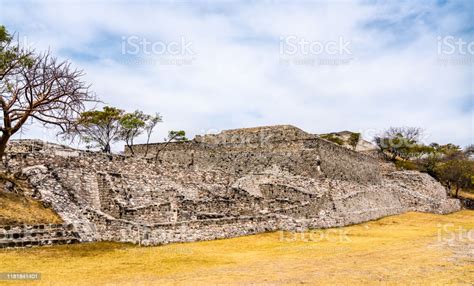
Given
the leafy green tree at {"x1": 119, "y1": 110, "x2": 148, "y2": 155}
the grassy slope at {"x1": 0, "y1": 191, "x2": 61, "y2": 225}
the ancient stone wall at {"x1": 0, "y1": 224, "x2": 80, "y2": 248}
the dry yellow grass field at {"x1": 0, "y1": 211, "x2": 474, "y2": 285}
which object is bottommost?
the dry yellow grass field at {"x1": 0, "y1": 211, "x2": 474, "y2": 285}

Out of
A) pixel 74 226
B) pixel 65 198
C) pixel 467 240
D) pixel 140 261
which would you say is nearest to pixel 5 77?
pixel 65 198

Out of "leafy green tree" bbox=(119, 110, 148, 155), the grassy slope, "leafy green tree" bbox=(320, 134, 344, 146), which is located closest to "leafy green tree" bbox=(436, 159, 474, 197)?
"leafy green tree" bbox=(320, 134, 344, 146)

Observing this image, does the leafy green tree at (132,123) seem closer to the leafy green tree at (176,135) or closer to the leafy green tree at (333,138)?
the leafy green tree at (176,135)

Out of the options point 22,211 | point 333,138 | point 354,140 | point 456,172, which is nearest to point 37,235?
point 22,211

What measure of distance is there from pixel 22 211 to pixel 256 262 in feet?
26.0

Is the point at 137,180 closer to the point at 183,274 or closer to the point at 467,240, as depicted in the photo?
the point at 183,274

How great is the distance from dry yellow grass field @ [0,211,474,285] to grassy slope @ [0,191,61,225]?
1647mm

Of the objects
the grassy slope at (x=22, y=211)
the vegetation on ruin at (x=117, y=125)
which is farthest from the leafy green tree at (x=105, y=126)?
the grassy slope at (x=22, y=211)

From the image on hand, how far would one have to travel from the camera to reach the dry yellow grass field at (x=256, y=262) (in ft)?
33.6

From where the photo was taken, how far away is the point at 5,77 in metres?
17.1

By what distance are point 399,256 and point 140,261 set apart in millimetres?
7493

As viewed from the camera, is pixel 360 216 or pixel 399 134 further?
pixel 399 134

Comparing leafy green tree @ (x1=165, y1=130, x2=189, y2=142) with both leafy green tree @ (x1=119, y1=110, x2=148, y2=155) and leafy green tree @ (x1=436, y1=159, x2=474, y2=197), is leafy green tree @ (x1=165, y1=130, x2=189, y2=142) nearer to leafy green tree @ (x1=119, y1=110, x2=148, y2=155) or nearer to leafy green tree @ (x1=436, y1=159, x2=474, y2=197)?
leafy green tree @ (x1=119, y1=110, x2=148, y2=155)

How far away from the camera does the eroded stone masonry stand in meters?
16.8
